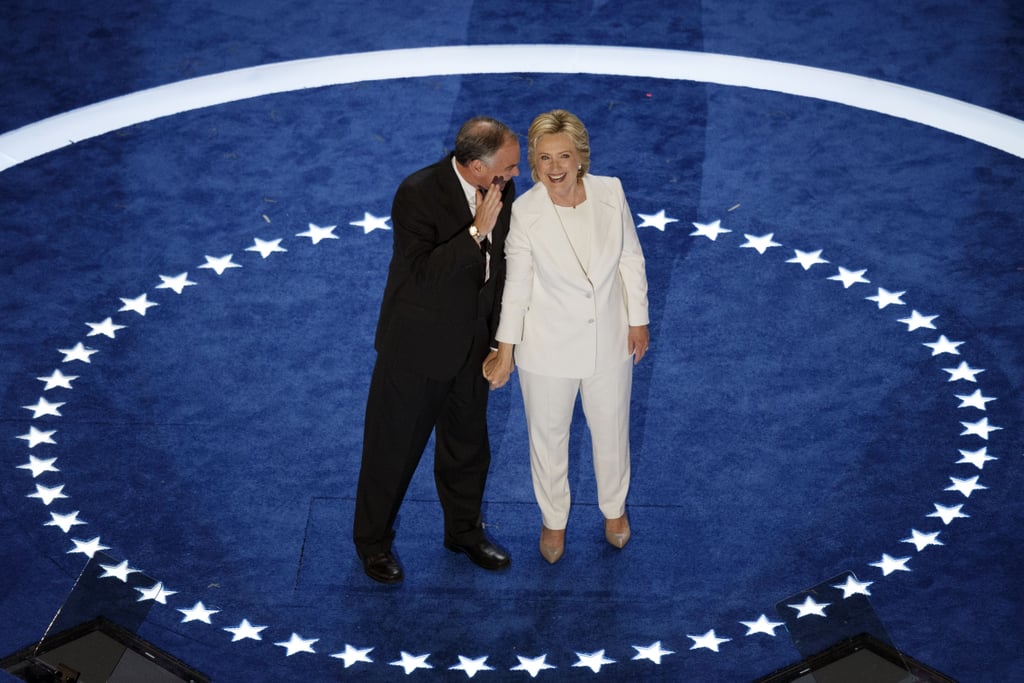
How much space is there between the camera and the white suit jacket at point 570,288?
4262mm

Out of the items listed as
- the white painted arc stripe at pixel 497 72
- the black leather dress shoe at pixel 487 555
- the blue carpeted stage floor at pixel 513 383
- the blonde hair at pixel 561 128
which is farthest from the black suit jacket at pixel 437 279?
the white painted arc stripe at pixel 497 72

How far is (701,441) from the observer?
5.33 m

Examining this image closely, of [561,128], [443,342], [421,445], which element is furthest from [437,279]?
[421,445]

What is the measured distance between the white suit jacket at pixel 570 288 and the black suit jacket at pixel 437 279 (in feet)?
0.29

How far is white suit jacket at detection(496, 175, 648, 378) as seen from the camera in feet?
14.0

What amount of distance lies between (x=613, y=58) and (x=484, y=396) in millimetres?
3655

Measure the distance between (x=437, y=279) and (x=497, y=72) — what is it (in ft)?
12.2

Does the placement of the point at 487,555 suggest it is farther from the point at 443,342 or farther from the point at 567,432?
the point at 443,342

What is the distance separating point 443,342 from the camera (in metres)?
4.38

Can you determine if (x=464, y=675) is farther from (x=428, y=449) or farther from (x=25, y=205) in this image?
(x=25, y=205)

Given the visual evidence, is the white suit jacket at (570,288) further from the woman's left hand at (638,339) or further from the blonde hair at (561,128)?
the blonde hair at (561,128)

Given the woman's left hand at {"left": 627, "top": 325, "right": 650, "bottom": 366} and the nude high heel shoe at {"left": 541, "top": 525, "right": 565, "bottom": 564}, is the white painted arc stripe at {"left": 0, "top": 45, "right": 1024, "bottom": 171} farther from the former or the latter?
the nude high heel shoe at {"left": 541, "top": 525, "right": 565, "bottom": 564}

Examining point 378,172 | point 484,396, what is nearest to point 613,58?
point 378,172

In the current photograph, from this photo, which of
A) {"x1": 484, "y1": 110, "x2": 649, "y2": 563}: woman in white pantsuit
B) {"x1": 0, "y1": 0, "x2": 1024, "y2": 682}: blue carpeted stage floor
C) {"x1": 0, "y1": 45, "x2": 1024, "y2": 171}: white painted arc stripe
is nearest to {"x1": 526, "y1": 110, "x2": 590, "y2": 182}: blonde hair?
{"x1": 484, "y1": 110, "x2": 649, "y2": 563}: woman in white pantsuit
